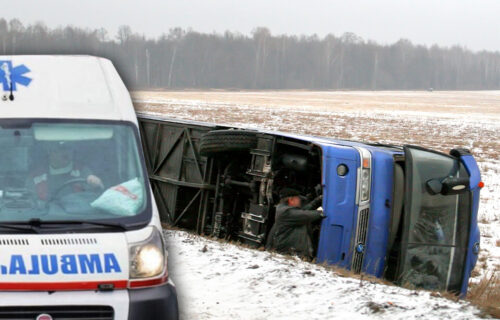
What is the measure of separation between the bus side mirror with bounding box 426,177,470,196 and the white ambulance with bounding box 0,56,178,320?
4162 millimetres

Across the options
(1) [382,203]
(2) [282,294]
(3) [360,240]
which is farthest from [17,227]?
(1) [382,203]

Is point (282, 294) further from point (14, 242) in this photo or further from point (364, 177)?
point (14, 242)

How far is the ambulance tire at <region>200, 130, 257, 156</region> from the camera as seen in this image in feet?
30.7

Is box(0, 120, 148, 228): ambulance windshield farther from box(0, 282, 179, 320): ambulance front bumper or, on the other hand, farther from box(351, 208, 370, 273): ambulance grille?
box(351, 208, 370, 273): ambulance grille

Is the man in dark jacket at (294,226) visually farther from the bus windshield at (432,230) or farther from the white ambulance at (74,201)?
the white ambulance at (74,201)

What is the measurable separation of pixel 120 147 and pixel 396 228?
173 inches

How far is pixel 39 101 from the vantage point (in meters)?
5.27

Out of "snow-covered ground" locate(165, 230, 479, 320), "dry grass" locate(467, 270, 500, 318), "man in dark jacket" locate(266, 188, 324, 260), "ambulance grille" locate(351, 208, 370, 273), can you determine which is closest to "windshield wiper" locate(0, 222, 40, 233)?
"snow-covered ground" locate(165, 230, 479, 320)

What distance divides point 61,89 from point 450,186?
4725 millimetres

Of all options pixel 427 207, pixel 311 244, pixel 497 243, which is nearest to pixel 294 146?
pixel 311 244

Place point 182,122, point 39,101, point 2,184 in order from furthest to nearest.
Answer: point 182,122
point 39,101
point 2,184

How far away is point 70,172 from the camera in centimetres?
507

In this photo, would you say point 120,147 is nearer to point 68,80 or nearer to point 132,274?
point 68,80

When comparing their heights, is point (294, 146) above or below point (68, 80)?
below
